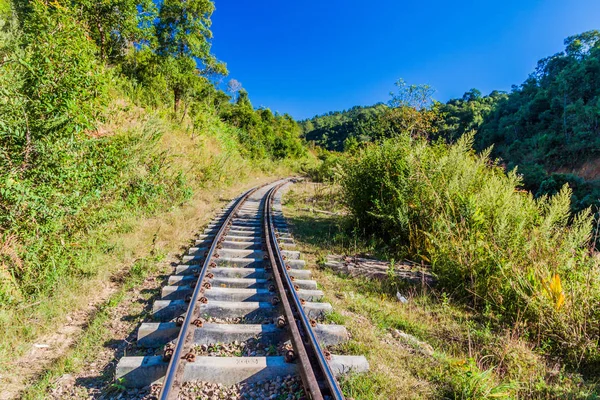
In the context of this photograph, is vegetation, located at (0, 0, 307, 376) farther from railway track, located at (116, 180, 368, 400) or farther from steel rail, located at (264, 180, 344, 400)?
steel rail, located at (264, 180, 344, 400)

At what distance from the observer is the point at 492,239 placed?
4.57 meters

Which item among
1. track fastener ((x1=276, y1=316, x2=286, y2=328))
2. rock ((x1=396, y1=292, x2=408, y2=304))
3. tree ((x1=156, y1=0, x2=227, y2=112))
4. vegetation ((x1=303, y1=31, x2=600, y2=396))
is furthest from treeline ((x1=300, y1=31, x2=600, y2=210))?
tree ((x1=156, y1=0, x2=227, y2=112))

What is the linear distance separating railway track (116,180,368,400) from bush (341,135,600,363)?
7.73ft

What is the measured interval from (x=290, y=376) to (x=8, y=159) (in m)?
3.92

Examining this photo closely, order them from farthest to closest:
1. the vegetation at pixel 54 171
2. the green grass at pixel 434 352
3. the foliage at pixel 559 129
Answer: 1. the foliage at pixel 559 129
2. the vegetation at pixel 54 171
3. the green grass at pixel 434 352

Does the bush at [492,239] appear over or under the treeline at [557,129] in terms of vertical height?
under

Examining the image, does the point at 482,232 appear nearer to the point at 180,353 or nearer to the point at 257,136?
the point at 180,353

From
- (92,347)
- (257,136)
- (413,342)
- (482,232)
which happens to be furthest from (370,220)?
(257,136)

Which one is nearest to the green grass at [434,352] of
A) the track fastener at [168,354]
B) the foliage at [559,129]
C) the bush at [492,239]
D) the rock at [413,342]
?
the rock at [413,342]

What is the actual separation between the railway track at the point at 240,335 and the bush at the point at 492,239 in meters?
2.36

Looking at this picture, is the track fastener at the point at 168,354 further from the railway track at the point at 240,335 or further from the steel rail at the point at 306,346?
the steel rail at the point at 306,346

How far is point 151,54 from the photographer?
17.4 meters

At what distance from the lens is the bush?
3.55 metres

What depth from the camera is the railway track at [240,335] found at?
99.6 inches
